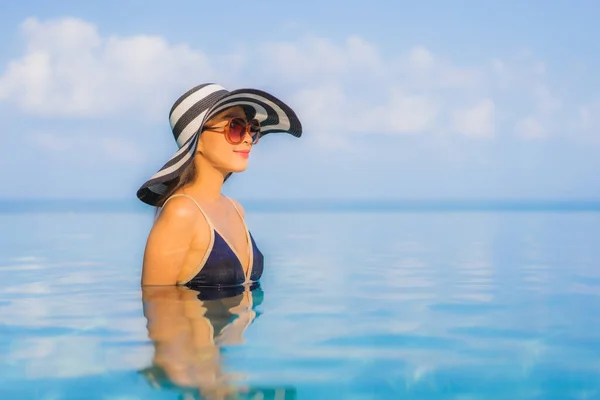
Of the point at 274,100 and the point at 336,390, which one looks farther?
the point at 274,100

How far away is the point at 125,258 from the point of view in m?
10.9

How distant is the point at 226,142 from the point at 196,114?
0.96 feet

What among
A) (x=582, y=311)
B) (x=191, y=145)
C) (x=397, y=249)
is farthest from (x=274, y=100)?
(x=397, y=249)

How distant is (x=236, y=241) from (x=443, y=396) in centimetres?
251

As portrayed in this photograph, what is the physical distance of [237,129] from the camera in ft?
17.9

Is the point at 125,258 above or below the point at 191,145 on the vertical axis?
below

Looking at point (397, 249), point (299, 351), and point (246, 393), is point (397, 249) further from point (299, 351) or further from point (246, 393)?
point (246, 393)

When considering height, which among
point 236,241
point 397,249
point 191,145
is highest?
point 191,145

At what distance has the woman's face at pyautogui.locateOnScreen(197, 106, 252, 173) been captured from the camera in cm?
537

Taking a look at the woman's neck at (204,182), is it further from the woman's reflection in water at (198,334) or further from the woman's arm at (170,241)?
the woman's reflection in water at (198,334)

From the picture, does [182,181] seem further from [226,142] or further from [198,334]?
[198,334]

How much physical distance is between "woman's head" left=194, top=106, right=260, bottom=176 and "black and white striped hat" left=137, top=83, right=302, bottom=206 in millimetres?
96

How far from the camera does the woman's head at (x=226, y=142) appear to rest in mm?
5375

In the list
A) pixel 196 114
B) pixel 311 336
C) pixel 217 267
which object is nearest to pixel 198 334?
pixel 311 336
